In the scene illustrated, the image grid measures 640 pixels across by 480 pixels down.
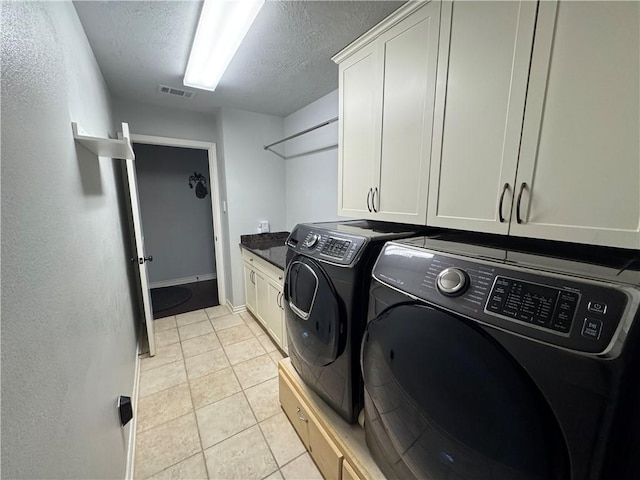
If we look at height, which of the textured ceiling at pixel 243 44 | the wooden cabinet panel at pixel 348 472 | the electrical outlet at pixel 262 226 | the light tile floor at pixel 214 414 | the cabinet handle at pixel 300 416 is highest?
the textured ceiling at pixel 243 44

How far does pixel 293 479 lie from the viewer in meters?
1.40

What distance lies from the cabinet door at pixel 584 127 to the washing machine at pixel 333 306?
550 millimetres

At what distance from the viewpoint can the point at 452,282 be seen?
0.70m

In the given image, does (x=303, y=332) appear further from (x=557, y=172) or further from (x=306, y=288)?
(x=557, y=172)

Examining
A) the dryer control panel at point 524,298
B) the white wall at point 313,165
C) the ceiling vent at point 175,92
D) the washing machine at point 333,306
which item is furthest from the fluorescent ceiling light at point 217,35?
the dryer control panel at point 524,298

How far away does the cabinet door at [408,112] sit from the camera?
1188mm

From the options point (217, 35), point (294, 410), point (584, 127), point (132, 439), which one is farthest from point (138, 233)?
point (584, 127)

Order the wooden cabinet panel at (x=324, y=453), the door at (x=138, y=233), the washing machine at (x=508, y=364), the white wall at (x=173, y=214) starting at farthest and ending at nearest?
the white wall at (x=173, y=214), the door at (x=138, y=233), the wooden cabinet panel at (x=324, y=453), the washing machine at (x=508, y=364)

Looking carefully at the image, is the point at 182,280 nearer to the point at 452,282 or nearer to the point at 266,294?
the point at 266,294

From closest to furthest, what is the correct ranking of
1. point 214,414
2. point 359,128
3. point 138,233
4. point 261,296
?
point 359,128 < point 214,414 < point 138,233 < point 261,296

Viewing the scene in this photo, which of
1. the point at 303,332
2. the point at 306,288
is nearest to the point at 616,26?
the point at 306,288

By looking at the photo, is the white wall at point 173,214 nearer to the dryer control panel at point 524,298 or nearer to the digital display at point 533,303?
the dryer control panel at point 524,298

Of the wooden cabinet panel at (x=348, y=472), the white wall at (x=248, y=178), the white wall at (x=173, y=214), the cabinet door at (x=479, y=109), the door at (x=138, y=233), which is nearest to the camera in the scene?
the cabinet door at (x=479, y=109)

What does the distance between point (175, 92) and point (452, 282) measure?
285 centimetres
